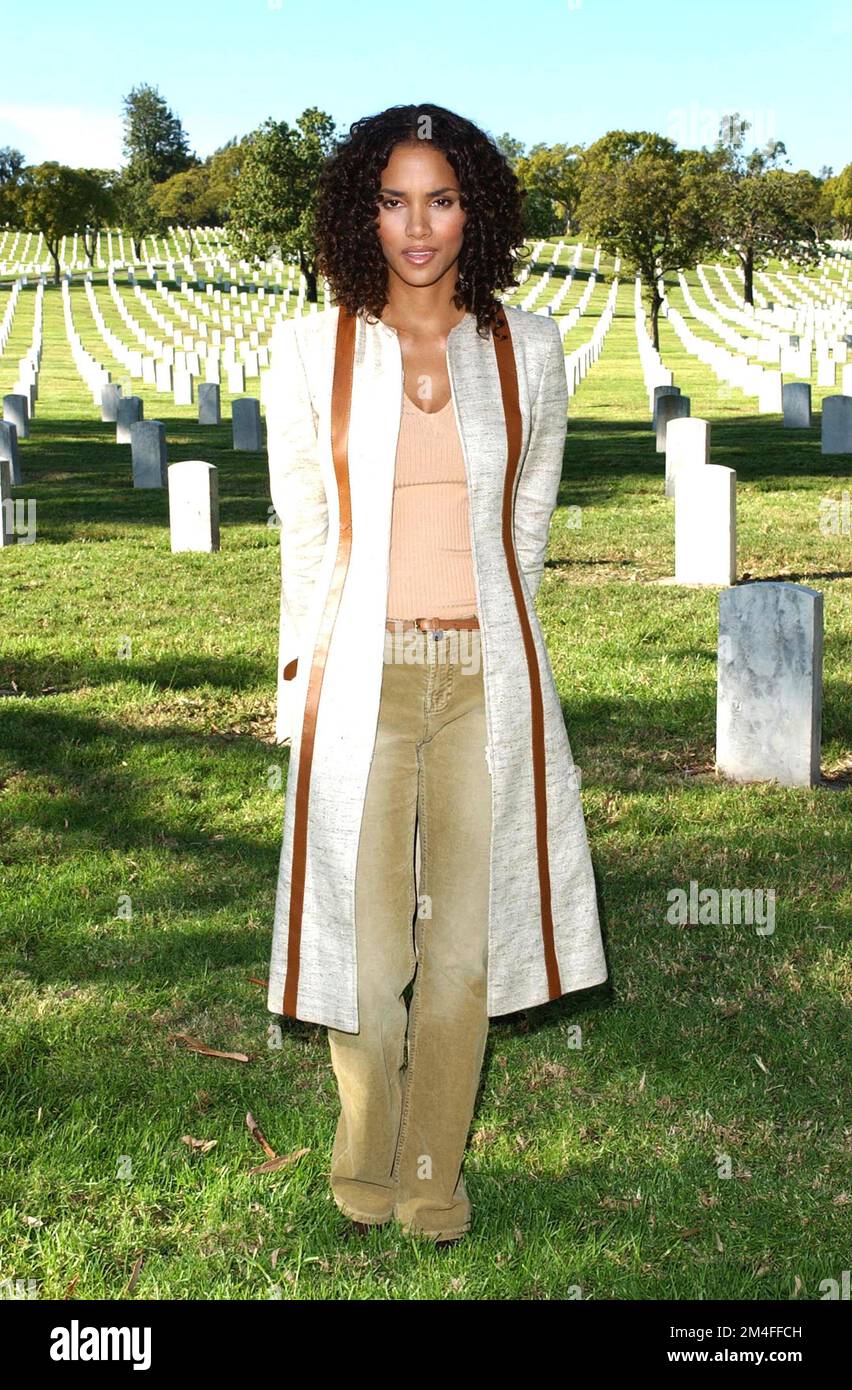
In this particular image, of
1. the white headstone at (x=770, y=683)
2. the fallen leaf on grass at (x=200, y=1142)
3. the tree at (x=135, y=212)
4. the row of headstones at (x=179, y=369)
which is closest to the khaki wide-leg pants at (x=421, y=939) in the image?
the fallen leaf on grass at (x=200, y=1142)

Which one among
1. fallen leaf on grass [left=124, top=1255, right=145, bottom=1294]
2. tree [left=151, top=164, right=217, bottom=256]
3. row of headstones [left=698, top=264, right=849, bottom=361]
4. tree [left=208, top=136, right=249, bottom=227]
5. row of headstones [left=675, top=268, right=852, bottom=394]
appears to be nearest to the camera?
fallen leaf on grass [left=124, top=1255, right=145, bottom=1294]

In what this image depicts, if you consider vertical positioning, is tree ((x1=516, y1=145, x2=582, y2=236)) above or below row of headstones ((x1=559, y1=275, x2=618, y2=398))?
above

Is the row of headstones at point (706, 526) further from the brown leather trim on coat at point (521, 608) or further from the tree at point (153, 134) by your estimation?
the tree at point (153, 134)

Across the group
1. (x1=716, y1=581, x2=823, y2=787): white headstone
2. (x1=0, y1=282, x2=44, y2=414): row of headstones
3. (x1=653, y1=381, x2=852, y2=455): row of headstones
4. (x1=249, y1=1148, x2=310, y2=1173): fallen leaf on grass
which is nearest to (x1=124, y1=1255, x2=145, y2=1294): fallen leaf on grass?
(x1=249, y1=1148, x2=310, y2=1173): fallen leaf on grass

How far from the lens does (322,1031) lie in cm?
466

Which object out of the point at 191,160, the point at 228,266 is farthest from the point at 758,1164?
the point at 191,160

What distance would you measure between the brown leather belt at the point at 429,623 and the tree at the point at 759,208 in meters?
53.9

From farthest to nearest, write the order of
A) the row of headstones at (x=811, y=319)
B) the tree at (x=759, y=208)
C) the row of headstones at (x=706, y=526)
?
1. the tree at (x=759, y=208)
2. the row of headstones at (x=811, y=319)
3. the row of headstones at (x=706, y=526)

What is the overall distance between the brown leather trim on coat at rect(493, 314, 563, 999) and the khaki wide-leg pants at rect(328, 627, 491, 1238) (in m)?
0.13

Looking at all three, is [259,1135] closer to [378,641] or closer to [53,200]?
[378,641]

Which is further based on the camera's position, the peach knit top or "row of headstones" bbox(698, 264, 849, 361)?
"row of headstones" bbox(698, 264, 849, 361)

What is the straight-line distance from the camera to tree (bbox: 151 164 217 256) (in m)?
118

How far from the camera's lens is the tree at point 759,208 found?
179ft

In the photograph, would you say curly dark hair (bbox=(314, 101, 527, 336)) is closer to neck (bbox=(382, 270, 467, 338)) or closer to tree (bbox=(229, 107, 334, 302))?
neck (bbox=(382, 270, 467, 338))
